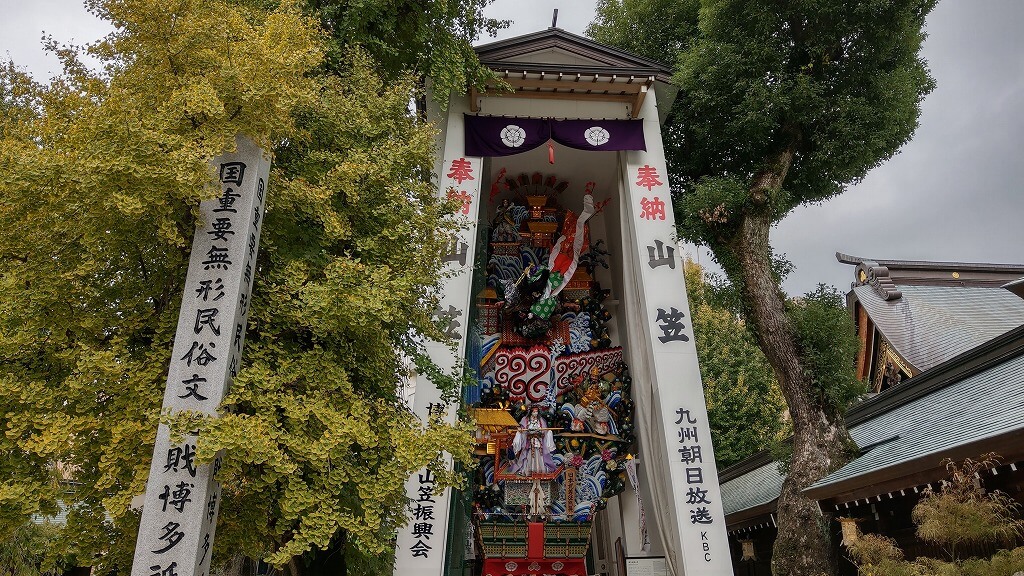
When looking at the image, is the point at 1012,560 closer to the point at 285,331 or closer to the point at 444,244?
the point at 444,244

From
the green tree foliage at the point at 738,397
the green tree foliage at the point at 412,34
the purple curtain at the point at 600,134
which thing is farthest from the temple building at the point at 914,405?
the green tree foliage at the point at 412,34

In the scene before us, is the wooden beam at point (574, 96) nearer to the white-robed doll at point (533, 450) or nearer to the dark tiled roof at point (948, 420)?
the white-robed doll at point (533, 450)

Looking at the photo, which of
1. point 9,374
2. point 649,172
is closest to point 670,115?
point 649,172

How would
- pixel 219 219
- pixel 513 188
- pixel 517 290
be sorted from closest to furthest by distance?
pixel 219 219 → pixel 517 290 → pixel 513 188

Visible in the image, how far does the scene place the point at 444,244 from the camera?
655cm

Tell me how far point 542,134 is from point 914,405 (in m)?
6.38

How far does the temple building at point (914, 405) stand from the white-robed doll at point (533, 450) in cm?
301

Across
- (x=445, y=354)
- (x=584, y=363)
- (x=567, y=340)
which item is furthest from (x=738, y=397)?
(x=445, y=354)

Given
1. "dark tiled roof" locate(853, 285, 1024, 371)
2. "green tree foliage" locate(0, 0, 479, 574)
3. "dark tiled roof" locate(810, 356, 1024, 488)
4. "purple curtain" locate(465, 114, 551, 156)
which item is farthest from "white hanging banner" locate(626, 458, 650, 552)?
"green tree foliage" locate(0, 0, 479, 574)

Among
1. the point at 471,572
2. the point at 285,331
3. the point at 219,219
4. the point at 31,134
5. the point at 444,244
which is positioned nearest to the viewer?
the point at 219,219

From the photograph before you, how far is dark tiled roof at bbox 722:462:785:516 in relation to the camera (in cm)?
998

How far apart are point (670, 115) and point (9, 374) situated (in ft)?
32.4

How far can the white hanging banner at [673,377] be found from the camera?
8.06 metres

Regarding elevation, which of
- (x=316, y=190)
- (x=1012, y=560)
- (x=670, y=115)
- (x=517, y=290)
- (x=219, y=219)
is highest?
(x=670, y=115)
